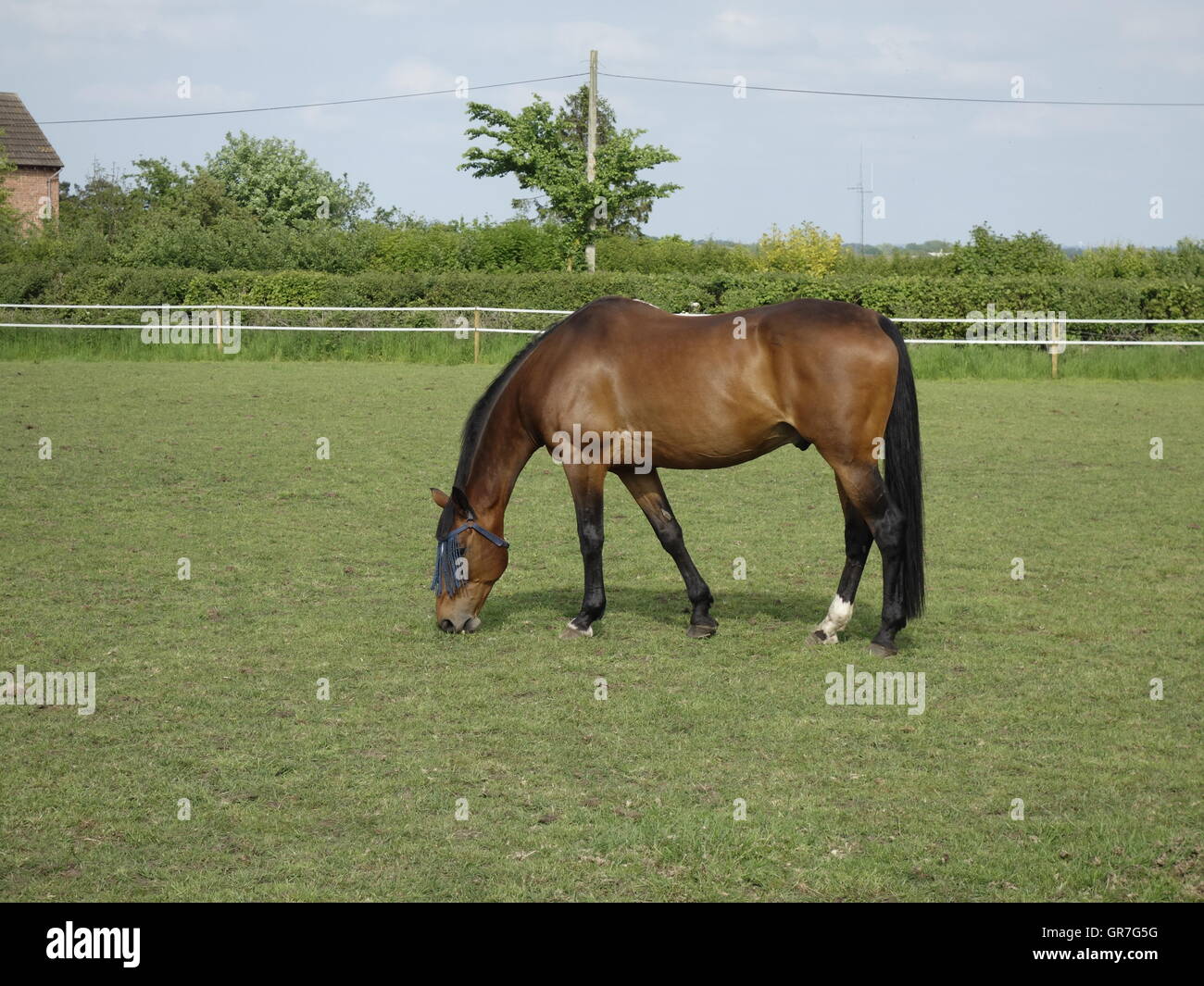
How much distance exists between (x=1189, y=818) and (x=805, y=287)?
80.4 ft

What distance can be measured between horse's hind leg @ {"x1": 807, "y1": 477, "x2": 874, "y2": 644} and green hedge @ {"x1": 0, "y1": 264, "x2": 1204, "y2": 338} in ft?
68.6

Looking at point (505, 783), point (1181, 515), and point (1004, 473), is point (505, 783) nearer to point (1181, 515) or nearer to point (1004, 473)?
point (1181, 515)

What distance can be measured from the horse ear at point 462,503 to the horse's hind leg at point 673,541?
3.00 ft

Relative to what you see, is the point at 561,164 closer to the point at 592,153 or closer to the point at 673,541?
the point at 592,153

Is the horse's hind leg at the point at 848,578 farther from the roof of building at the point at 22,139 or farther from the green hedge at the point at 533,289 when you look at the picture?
the roof of building at the point at 22,139

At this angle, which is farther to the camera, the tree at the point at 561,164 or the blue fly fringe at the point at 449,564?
the tree at the point at 561,164

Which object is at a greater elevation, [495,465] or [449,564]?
[495,465]

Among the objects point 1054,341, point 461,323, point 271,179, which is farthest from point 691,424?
point 271,179

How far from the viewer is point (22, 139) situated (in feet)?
217

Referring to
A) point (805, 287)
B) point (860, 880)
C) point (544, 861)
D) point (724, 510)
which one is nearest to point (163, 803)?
point (544, 861)

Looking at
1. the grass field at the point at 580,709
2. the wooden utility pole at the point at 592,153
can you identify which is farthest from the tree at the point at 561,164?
the grass field at the point at 580,709

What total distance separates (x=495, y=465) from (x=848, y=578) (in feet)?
7.08

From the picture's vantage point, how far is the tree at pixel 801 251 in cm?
4759

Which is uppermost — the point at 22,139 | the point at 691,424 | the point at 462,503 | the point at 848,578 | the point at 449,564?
the point at 22,139
